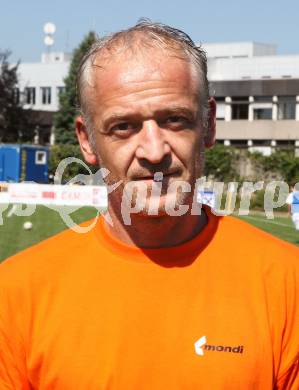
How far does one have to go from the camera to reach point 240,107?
7900cm

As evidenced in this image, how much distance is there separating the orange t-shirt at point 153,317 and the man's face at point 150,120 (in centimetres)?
23

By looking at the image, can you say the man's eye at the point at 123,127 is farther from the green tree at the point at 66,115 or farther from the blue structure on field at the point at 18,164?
the green tree at the point at 66,115

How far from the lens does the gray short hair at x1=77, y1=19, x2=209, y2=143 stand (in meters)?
2.87

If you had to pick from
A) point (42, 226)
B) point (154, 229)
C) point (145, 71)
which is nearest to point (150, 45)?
point (145, 71)

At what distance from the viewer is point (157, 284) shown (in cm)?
282

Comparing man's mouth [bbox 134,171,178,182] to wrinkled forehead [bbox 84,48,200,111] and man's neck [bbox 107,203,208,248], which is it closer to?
man's neck [bbox 107,203,208,248]

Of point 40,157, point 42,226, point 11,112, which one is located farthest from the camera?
point 11,112

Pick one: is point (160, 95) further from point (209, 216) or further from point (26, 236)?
point (26, 236)

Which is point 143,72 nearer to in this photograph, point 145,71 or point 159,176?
point 145,71

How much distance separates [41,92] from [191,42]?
318 ft

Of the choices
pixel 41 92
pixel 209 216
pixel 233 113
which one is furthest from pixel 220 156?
pixel 209 216

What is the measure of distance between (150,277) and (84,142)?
0.53 metres

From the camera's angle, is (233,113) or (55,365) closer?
(55,365)

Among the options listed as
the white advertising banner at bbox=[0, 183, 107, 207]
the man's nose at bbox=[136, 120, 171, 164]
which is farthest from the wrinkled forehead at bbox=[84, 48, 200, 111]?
the white advertising banner at bbox=[0, 183, 107, 207]
